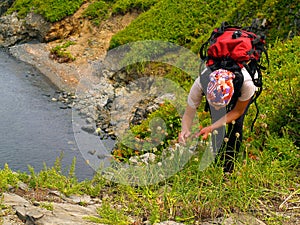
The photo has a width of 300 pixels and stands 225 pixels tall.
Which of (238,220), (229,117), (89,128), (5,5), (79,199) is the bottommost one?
(89,128)

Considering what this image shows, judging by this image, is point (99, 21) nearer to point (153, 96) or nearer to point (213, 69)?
point (153, 96)

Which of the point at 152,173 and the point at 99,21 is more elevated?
the point at 152,173

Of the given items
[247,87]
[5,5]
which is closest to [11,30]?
[5,5]

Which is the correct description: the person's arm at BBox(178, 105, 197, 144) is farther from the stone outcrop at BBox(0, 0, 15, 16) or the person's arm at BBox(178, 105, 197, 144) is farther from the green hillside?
the stone outcrop at BBox(0, 0, 15, 16)

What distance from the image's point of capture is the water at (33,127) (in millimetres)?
13500

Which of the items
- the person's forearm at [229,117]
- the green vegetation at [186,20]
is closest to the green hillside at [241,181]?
the person's forearm at [229,117]

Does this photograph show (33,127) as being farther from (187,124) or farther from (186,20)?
(187,124)

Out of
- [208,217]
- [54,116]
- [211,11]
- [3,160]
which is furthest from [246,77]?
[211,11]

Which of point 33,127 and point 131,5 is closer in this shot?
point 33,127

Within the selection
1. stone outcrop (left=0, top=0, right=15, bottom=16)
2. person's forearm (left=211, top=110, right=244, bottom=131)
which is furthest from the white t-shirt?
stone outcrop (left=0, top=0, right=15, bottom=16)

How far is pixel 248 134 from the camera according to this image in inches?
322

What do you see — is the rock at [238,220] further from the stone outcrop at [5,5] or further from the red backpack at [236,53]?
the stone outcrop at [5,5]

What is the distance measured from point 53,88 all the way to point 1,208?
53.0 ft

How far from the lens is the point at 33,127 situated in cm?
1605
